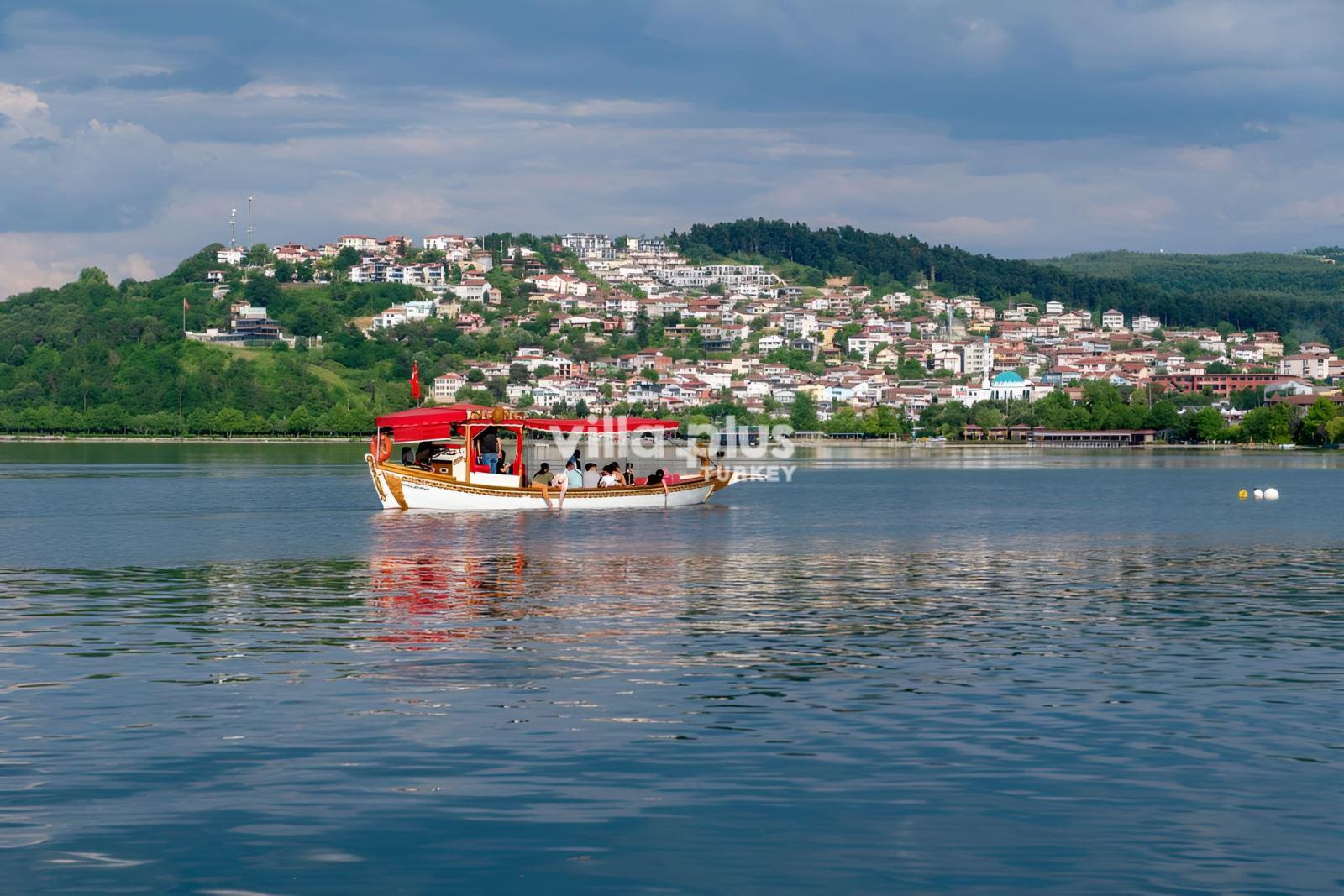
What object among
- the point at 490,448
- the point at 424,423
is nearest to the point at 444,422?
the point at 424,423

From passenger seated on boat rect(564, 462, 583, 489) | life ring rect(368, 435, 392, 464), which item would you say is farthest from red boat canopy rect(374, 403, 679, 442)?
passenger seated on boat rect(564, 462, 583, 489)

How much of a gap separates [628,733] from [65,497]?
6380 cm

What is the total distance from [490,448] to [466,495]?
2.44 meters

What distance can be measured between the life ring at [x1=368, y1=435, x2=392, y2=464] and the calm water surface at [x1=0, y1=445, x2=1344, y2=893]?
797 inches

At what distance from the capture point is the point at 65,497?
2948 inches

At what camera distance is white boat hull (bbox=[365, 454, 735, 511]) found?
195 feet

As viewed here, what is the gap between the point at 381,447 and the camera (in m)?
63.2

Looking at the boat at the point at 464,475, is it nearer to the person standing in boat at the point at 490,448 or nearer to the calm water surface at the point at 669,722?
the person standing in boat at the point at 490,448

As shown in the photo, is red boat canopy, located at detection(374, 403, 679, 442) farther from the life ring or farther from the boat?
the life ring

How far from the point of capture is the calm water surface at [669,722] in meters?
13.1

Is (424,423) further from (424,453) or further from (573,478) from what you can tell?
(573,478)

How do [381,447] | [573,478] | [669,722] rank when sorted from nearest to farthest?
[669,722], [573,478], [381,447]

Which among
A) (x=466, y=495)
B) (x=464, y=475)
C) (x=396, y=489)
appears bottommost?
(x=466, y=495)

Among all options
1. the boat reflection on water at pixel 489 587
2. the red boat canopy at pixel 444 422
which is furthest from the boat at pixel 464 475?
the boat reflection on water at pixel 489 587
